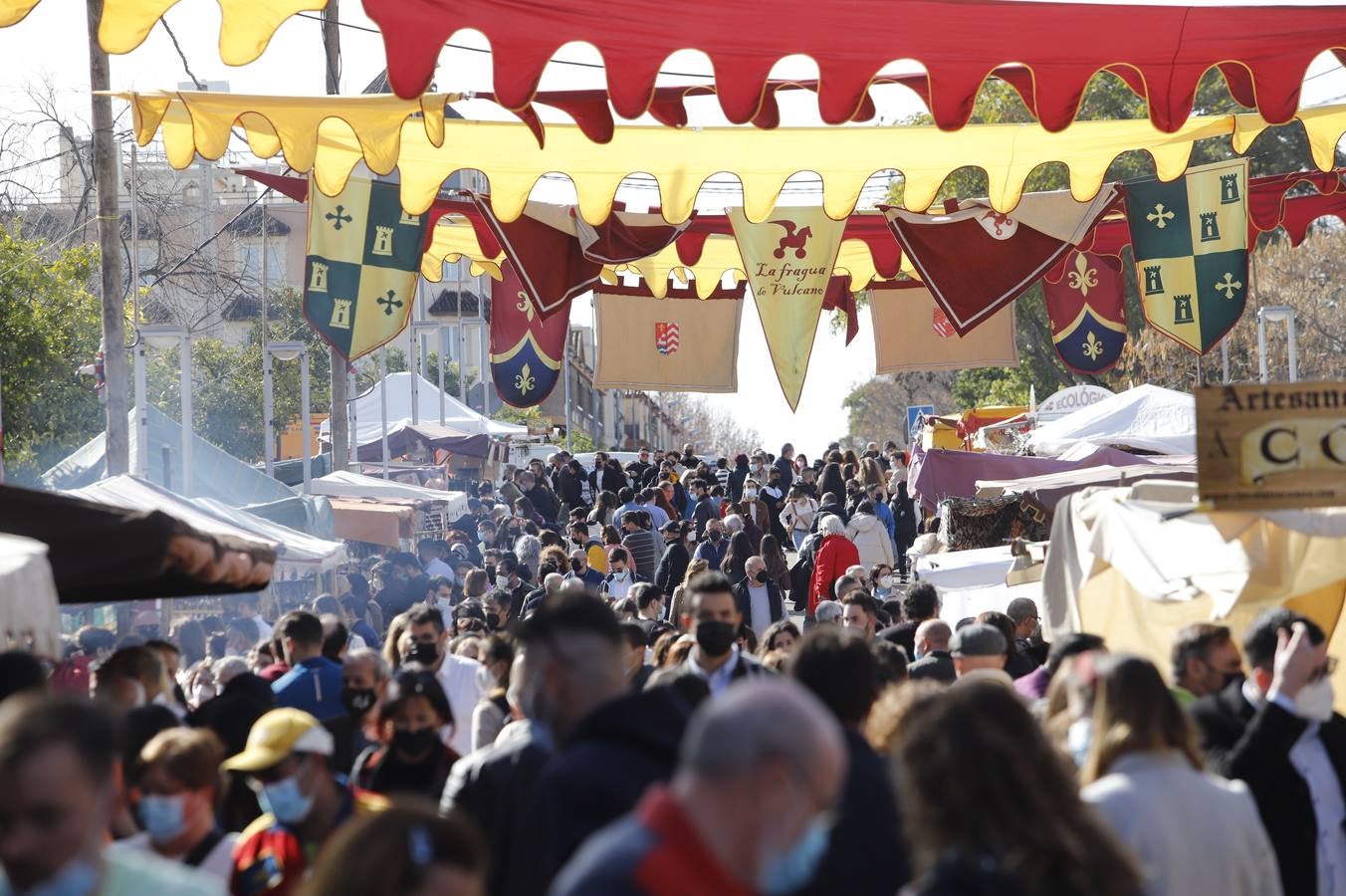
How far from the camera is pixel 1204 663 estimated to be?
19.4 ft

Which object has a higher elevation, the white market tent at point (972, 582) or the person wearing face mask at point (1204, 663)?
the person wearing face mask at point (1204, 663)

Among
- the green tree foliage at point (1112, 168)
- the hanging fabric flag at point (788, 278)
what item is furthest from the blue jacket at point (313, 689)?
the green tree foliage at point (1112, 168)

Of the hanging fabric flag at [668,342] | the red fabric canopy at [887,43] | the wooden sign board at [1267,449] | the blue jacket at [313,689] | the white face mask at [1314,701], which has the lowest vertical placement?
the blue jacket at [313,689]

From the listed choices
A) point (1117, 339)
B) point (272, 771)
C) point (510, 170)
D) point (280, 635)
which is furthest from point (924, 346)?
point (272, 771)

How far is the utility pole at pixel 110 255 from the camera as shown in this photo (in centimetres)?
1449

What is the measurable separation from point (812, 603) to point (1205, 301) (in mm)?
4994

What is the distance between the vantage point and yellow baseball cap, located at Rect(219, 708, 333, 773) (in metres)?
4.65

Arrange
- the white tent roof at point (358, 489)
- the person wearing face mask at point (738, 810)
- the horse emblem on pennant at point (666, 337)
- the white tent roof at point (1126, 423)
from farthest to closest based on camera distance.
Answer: the white tent roof at point (358, 489) → the white tent roof at point (1126, 423) → the horse emblem on pennant at point (666, 337) → the person wearing face mask at point (738, 810)

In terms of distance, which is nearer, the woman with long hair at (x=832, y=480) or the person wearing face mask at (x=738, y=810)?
the person wearing face mask at (x=738, y=810)

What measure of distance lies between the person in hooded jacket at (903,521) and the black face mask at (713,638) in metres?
17.5

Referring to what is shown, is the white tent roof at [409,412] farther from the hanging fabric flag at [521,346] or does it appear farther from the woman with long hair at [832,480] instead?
the hanging fabric flag at [521,346]

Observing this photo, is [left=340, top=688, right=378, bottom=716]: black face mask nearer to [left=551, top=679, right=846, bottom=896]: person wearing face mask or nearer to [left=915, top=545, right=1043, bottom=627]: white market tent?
[left=551, top=679, right=846, bottom=896]: person wearing face mask

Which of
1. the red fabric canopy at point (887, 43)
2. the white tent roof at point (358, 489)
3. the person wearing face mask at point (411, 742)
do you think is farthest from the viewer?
the white tent roof at point (358, 489)

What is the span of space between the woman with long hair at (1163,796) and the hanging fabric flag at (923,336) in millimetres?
12944
